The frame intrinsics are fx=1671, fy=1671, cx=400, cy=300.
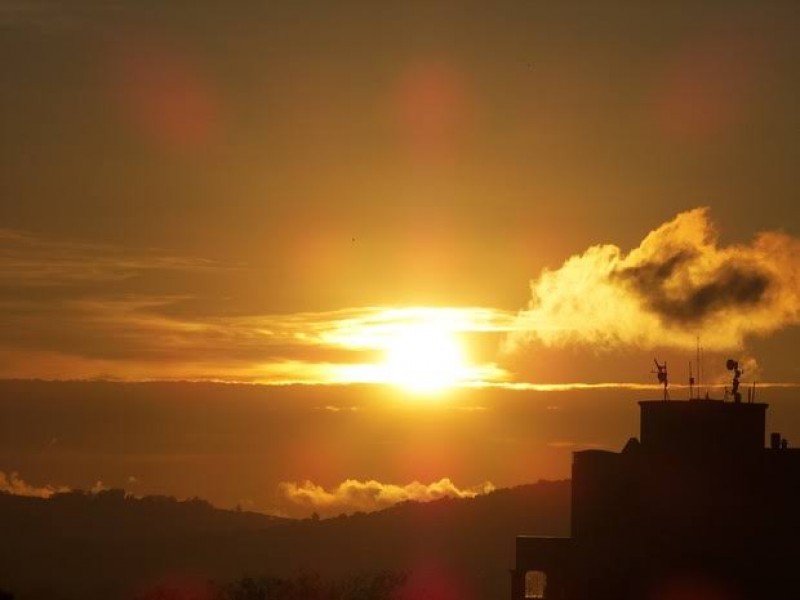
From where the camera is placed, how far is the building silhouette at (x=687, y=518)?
90.2 metres

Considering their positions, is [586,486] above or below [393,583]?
above

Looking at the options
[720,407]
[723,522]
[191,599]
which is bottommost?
[191,599]

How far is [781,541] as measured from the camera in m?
90.9

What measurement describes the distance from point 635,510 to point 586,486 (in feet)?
11.7

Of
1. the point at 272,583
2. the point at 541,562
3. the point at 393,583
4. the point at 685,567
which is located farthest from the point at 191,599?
the point at 685,567

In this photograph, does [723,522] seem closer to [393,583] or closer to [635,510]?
[635,510]

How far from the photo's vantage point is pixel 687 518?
304 feet

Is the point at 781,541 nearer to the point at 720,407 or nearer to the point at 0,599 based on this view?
the point at 720,407

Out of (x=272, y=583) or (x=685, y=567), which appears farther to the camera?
(x=272, y=583)

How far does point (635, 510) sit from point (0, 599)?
134ft

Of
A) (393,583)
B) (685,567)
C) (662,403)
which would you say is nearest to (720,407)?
(662,403)

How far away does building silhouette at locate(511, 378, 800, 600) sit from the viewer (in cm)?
9025

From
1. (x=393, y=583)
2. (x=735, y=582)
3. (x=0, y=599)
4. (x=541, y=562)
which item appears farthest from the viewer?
(x=393, y=583)

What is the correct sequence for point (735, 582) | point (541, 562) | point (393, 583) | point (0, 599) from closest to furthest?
point (0, 599) < point (735, 582) < point (541, 562) < point (393, 583)
